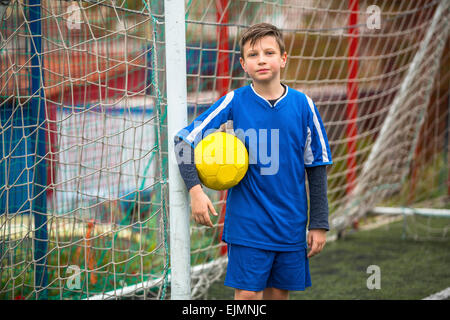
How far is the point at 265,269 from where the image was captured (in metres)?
1.91

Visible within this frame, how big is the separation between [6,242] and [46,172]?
0.38 metres

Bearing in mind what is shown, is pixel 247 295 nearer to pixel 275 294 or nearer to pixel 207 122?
pixel 275 294

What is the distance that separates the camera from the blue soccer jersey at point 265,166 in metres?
1.91

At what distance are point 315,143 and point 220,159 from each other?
0.39 m

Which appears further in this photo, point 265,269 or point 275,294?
point 275,294

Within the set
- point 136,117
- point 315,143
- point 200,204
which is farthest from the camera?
point 136,117

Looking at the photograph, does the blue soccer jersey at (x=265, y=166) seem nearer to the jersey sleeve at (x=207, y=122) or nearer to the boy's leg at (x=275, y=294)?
the jersey sleeve at (x=207, y=122)

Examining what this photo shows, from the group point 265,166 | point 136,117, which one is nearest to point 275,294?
point 265,166

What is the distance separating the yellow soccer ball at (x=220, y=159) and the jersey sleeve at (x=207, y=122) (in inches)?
1.1

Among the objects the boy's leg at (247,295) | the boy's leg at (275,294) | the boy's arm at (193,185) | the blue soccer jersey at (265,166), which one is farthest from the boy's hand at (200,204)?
the boy's leg at (275,294)

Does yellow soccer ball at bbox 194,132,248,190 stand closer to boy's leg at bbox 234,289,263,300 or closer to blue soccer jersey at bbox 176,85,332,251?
blue soccer jersey at bbox 176,85,332,251

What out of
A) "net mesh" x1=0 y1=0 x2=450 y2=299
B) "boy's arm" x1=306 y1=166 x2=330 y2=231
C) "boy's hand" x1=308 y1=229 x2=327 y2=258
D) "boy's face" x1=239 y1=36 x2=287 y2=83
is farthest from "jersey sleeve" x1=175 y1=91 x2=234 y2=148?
"boy's hand" x1=308 y1=229 x2=327 y2=258
